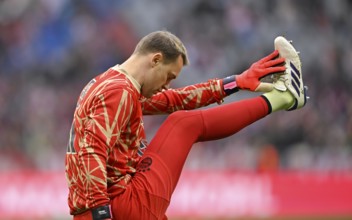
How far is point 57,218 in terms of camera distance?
906 cm

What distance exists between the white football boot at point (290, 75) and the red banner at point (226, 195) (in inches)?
185

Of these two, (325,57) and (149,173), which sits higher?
(325,57)

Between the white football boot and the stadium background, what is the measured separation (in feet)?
17.5

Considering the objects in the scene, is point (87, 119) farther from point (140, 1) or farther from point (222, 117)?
point (140, 1)

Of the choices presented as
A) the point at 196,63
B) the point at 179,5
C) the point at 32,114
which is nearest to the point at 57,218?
the point at 32,114

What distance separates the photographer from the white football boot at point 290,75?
4.74 metres

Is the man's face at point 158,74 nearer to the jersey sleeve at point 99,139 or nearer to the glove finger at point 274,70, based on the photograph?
the jersey sleeve at point 99,139

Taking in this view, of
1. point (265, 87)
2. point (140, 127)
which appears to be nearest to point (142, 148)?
point (140, 127)

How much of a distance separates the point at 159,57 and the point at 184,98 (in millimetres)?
690

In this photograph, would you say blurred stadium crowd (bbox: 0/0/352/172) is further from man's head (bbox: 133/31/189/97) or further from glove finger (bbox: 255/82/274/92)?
man's head (bbox: 133/31/189/97)

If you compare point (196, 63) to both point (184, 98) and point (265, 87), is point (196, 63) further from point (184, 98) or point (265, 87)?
point (265, 87)

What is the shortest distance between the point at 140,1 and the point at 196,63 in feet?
4.39

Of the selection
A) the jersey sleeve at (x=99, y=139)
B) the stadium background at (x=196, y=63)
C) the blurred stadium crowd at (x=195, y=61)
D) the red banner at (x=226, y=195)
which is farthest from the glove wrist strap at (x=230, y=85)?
the blurred stadium crowd at (x=195, y=61)

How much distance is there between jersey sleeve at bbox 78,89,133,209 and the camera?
4.04 metres
